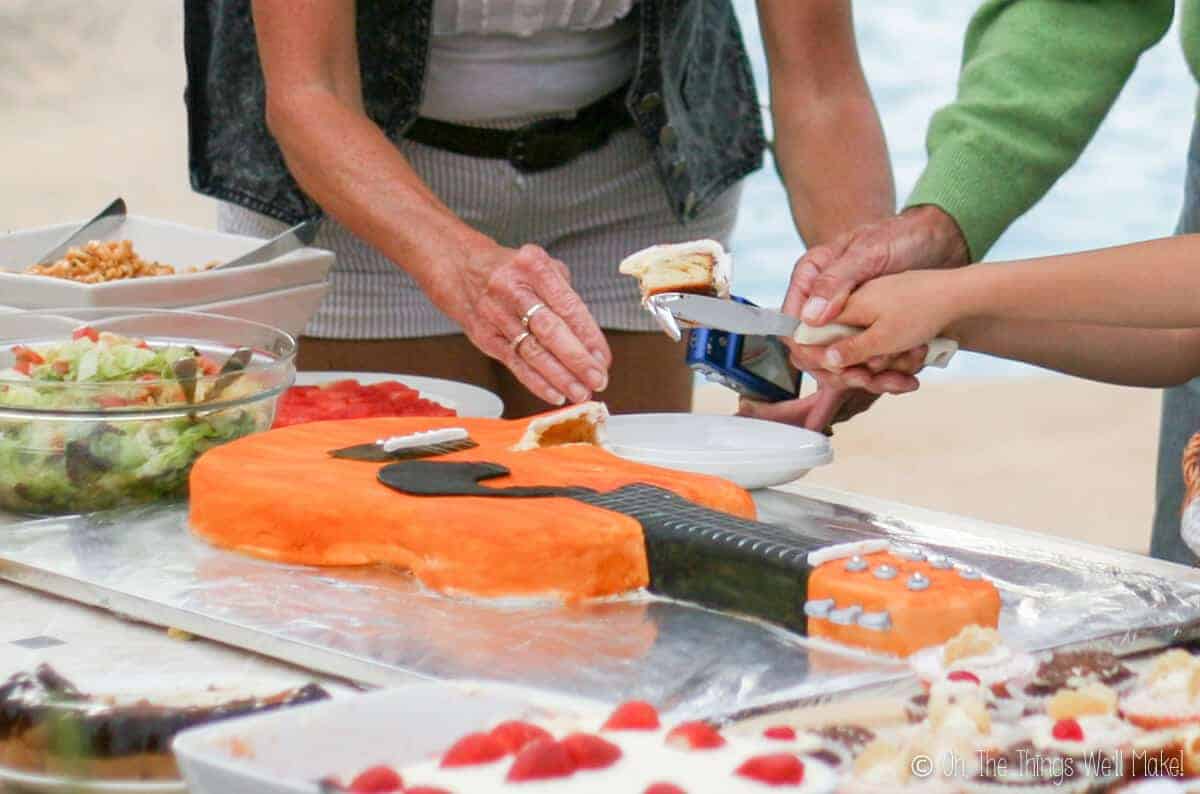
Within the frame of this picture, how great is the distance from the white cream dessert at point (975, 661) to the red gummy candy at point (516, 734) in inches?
10.6

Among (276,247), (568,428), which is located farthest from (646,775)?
(276,247)

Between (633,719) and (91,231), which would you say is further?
(91,231)

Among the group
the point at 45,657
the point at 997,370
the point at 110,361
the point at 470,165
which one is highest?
the point at 470,165

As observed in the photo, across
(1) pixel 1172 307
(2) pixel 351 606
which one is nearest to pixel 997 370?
(1) pixel 1172 307

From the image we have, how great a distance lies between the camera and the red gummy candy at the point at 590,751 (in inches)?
33.6

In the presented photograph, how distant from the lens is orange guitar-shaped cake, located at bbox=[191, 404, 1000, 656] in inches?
47.6

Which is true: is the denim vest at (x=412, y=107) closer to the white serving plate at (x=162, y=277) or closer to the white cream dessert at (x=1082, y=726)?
the white serving plate at (x=162, y=277)

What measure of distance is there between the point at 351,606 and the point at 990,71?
1170 mm

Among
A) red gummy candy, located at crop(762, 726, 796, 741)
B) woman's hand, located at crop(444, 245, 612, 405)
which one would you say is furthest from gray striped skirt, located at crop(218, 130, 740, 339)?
red gummy candy, located at crop(762, 726, 796, 741)

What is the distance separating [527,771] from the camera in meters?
0.83

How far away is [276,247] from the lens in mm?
1993

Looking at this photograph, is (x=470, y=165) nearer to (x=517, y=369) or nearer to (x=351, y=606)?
(x=517, y=369)

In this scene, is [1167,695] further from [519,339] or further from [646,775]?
[519,339]

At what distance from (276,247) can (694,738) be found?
48.8 inches
